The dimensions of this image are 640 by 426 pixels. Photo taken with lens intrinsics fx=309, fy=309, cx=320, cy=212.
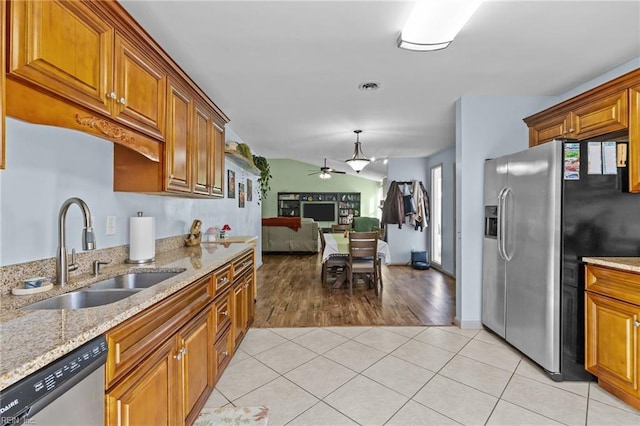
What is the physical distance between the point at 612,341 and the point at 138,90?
10.7ft

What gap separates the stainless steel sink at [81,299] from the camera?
126 centimetres

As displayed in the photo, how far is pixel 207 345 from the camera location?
1919 mm

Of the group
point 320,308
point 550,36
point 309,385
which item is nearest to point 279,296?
point 320,308

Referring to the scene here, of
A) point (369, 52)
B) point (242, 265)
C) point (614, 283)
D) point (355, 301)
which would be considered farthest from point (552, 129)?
point (242, 265)

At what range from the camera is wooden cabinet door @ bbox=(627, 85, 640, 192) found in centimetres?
208

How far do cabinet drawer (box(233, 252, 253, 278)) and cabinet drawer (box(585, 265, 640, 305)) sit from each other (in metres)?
2.58

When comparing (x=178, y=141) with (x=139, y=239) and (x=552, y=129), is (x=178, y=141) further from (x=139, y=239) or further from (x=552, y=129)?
(x=552, y=129)

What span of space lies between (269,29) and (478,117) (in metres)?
2.32

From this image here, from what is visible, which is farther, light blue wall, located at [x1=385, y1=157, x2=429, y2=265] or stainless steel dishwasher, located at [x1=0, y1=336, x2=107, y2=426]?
light blue wall, located at [x1=385, y1=157, x2=429, y2=265]

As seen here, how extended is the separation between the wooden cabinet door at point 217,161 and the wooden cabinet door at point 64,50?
1495 millimetres

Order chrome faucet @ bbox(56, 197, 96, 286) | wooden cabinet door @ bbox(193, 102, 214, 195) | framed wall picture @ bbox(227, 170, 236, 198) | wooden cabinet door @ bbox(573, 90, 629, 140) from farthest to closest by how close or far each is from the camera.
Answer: framed wall picture @ bbox(227, 170, 236, 198) → wooden cabinet door @ bbox(193, 102, 214, 195) → wooden cabinet door @ bbox(573, 90, 629, 140) → chrome faucet @ bbox(56, 197, 96, 286)

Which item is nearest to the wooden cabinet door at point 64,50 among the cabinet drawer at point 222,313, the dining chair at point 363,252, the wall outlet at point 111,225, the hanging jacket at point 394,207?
the wall outlet at point 111,225

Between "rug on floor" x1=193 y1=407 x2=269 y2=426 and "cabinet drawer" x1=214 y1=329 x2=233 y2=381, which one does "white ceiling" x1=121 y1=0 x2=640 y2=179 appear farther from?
"rug on floor" x1=193 y1=407 x2=269 y2=426

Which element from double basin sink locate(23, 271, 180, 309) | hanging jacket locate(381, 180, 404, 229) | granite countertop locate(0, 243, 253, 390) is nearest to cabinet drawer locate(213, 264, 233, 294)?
double basin sink locate(23, 271, 180, 309)
